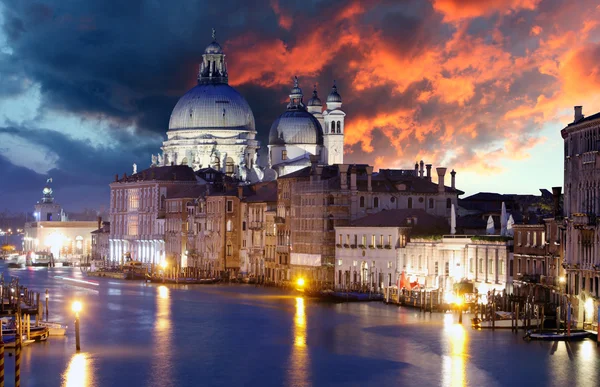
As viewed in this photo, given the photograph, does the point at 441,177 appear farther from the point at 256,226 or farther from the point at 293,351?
the point at 293,351

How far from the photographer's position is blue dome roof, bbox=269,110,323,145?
12100 centimetres

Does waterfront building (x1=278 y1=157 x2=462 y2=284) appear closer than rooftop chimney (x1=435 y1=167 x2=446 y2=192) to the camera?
Yes

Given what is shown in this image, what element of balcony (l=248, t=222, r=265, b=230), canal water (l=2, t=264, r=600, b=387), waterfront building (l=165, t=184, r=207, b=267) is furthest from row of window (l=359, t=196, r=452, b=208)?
waterfront building (l=165, t=184, r=207, b=267)

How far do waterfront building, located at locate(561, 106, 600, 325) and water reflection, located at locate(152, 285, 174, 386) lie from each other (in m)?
14.0

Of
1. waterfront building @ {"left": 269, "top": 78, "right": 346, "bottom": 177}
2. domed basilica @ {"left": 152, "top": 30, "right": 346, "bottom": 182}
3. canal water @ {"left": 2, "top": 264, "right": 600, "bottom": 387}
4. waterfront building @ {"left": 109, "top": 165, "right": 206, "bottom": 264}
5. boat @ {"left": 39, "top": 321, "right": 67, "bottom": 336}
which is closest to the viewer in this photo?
canal water @ {"left": 2, "top": 264, "right": 600, "bottom": 387}

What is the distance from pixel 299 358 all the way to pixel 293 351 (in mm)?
2011

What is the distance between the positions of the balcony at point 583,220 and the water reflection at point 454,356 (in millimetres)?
5626

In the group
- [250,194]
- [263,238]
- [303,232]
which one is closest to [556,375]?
[303,232]

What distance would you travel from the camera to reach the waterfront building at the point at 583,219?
50594mm

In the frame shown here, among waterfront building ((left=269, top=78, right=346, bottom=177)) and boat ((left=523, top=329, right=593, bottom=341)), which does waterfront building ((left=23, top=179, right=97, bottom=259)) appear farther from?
boat ((left=523, top=329, right=593, bottom=341))

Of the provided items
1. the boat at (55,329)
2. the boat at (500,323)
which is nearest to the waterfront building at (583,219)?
the boat at (500,323)

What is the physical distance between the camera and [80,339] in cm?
5434

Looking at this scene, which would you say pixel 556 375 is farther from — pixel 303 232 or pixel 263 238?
pixel 263 238

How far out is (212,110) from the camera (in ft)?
441
